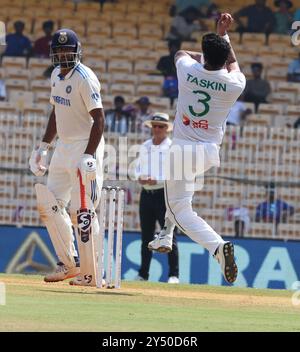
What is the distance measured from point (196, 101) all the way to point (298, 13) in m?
13.1

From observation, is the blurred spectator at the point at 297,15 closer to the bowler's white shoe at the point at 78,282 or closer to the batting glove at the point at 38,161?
the batting glove at the point at 38,161

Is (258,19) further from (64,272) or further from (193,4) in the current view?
(64,272)

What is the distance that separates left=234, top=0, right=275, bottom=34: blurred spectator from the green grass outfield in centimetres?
1190

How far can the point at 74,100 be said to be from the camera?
1148 centimetres

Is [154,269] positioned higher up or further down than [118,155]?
further down

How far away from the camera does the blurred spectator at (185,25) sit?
23.6 metres

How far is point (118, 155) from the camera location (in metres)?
18.0

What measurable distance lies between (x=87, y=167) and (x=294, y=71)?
484 inches

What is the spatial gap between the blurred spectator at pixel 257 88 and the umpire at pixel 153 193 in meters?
5.78

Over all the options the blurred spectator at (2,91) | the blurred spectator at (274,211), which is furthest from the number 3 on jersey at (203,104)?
the blurred spectator at (2,91)

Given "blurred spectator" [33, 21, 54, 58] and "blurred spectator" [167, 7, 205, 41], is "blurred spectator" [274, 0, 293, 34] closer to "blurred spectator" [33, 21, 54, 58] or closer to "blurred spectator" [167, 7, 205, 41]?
"blurred spectator" [167, 7, 205, 41]

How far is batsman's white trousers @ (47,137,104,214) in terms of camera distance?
37.5ft
